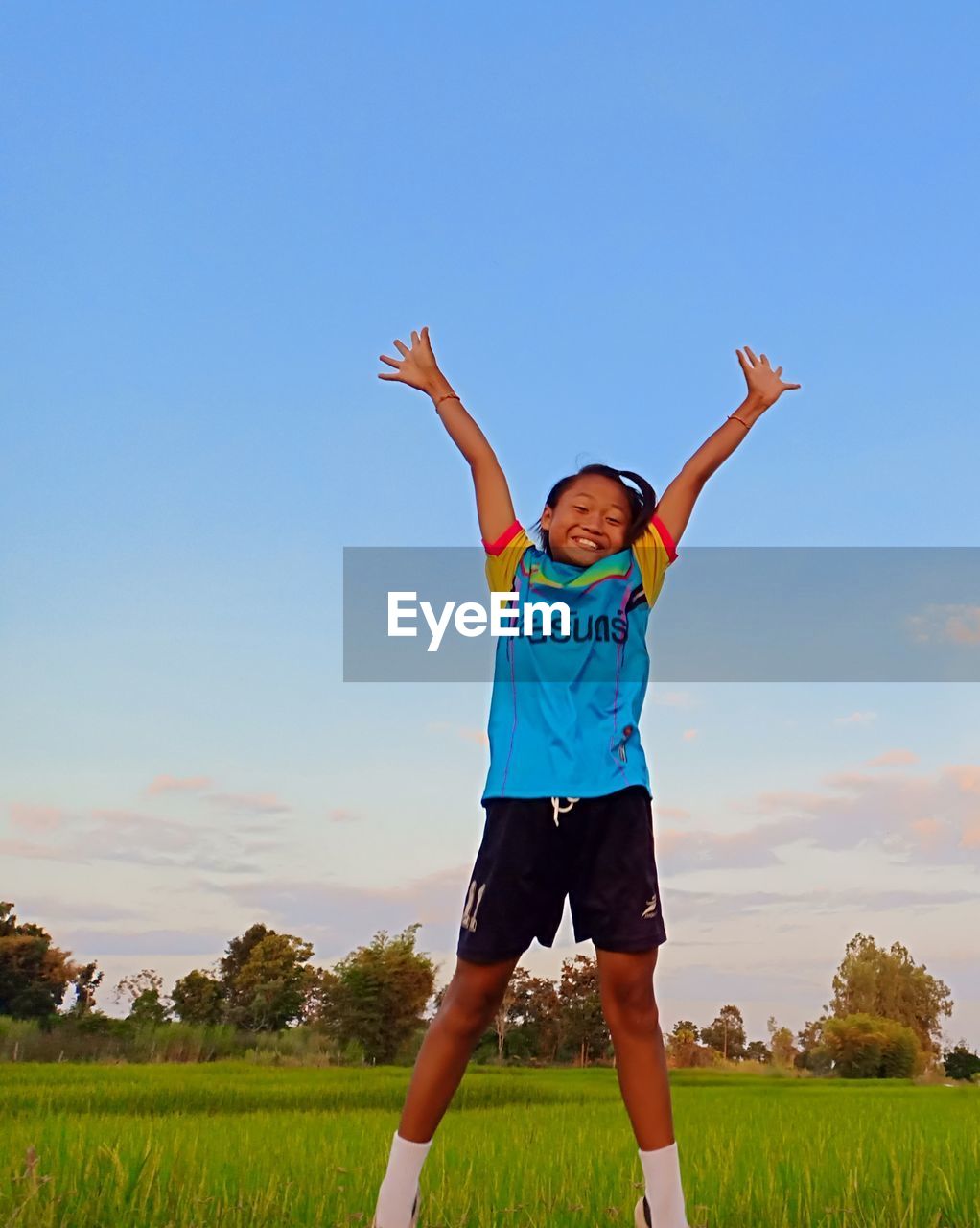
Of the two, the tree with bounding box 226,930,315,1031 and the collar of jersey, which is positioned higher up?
the collar of jersey

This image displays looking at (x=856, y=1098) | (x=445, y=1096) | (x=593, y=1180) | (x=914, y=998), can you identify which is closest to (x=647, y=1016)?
(x=445, y=1096)

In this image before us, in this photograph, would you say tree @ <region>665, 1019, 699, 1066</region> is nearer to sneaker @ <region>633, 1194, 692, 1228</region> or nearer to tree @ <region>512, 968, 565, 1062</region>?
tree @ <region>512, 968, 565, 1062</region>

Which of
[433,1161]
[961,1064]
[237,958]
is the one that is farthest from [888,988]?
[433,1161]

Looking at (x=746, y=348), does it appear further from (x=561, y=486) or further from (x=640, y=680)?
(x=640, y=680)

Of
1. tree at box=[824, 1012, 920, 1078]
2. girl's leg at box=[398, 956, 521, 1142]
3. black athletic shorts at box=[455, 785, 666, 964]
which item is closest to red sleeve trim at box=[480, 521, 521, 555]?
black athletic shorts at box=[455, 785, 666, 964]

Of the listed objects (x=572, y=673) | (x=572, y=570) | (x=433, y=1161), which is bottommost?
(x=433, y=1161)

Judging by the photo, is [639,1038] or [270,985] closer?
[639,1038]

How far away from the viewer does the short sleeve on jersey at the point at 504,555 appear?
154 inches

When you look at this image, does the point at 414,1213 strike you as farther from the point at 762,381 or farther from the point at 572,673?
the point at 762,381

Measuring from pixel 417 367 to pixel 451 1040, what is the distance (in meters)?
2.22

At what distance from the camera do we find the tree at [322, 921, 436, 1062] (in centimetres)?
1553

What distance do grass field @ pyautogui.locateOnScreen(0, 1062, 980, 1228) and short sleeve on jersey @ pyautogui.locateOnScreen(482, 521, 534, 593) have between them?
1.92 metres

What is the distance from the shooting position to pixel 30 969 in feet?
69.7

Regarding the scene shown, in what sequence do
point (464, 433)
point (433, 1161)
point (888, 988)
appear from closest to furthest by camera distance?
point (464, 433) < point (433, 1161) < point (888, 988)
